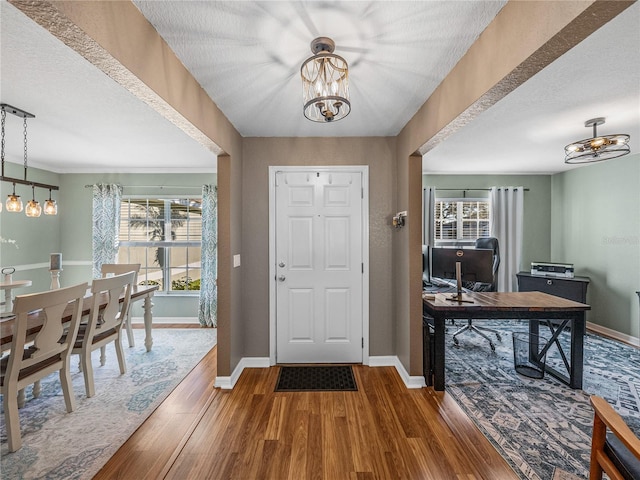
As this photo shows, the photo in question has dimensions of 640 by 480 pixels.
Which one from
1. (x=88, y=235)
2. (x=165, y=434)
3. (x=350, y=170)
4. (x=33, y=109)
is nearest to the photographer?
(x=165, y=434)

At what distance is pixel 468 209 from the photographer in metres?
5.14

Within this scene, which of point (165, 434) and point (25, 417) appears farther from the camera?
point (25, 417)

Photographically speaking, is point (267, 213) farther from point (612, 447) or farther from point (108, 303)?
point (612, 447)

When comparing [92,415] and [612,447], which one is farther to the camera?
[92,415]

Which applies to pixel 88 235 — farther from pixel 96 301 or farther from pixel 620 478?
pixel 620 478

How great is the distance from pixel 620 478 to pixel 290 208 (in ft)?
9.41

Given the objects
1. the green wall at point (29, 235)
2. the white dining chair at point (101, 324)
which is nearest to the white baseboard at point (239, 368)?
the white dining chair at point (101, 324)

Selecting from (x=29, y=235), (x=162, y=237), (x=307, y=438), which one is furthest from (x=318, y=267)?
(x=29, y=235)

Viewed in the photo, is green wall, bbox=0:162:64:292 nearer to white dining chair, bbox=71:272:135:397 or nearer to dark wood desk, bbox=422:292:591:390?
white dining chair, bbox=71:272:135:397

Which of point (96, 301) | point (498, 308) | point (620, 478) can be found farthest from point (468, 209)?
point (96, 301)

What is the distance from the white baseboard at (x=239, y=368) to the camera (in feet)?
9.14

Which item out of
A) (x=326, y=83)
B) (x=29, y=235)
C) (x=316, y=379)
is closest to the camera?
(x=326, y=83)

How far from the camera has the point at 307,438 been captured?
2.08 m

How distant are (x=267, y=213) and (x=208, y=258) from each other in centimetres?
202
